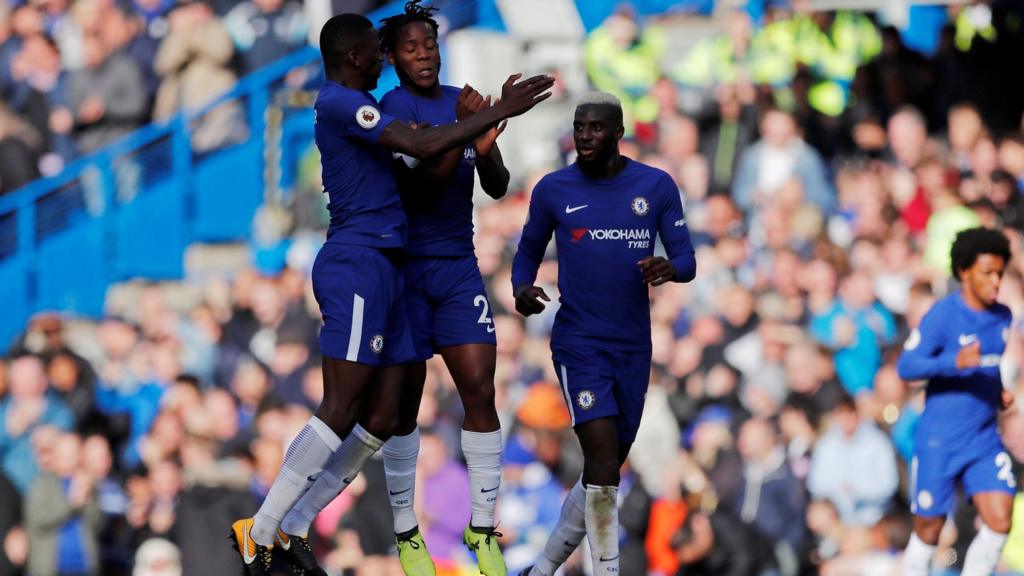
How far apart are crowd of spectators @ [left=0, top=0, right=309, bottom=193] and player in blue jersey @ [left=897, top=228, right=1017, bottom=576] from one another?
970 cm

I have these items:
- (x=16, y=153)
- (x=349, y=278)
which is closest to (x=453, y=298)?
(x=349, y=278)

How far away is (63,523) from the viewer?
622 inches

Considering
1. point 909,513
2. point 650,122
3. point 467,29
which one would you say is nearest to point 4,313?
point 467,29

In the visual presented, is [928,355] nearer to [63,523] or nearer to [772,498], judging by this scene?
[772,498]

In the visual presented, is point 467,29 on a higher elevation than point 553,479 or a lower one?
higher

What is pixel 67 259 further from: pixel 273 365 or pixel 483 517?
pixel 483 517

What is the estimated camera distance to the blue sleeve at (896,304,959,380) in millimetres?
11977

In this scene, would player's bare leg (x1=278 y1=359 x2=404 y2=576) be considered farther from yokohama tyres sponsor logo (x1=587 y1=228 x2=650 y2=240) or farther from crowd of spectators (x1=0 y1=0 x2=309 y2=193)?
crowd of spectators (x1=0 y1=0 x2=309 y2=193)

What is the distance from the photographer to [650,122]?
1784 centimetres

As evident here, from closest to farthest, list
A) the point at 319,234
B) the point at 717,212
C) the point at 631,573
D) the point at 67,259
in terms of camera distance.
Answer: the point at 631,573
the point at 717,212
the point at 319,234
the point at 67,259

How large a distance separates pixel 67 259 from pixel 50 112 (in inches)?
60.2

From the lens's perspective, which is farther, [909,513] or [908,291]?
[908,291]

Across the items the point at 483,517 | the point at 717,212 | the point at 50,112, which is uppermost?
the point at 50,112

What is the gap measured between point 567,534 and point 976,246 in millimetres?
3210
